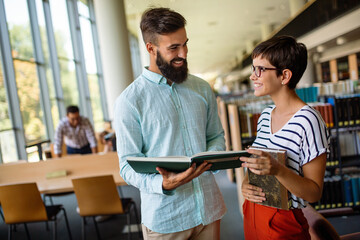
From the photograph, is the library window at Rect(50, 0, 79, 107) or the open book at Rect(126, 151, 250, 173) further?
the library window at Rect(50, 0, 79, 107)

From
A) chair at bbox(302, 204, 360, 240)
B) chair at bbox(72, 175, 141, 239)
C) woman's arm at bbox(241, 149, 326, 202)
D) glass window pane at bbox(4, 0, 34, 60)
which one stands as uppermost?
Result: glass window pane at bbox(4, 0, 34, 60)

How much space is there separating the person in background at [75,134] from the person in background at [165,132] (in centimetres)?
342

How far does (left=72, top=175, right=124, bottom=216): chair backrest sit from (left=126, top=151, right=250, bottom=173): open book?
1.80m

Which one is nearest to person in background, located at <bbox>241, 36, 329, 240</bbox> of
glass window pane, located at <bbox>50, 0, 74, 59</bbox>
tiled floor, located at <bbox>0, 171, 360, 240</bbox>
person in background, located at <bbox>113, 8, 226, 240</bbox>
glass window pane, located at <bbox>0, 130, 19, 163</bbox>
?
person in background, located at <bbox>113, 8, 226, 240</bbox>

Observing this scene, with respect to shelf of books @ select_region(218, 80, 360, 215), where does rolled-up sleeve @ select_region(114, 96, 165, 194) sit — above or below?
above

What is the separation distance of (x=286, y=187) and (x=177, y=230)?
1.74ft

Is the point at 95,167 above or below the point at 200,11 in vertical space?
below

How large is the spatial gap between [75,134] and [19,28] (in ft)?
8.31

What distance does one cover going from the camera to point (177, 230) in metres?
1.28

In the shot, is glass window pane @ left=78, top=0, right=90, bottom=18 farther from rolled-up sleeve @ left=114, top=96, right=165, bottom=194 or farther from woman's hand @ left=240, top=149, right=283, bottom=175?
woman's hand @ left=240, top=149, right=283, bottom=175

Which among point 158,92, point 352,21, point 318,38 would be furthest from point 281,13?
point 158,92

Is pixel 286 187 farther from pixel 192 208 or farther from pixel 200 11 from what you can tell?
pixel 200 11

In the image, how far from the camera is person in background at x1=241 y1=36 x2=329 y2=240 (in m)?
1.09

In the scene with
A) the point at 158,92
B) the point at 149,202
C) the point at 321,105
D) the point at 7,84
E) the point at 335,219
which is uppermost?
the point at 7,84
